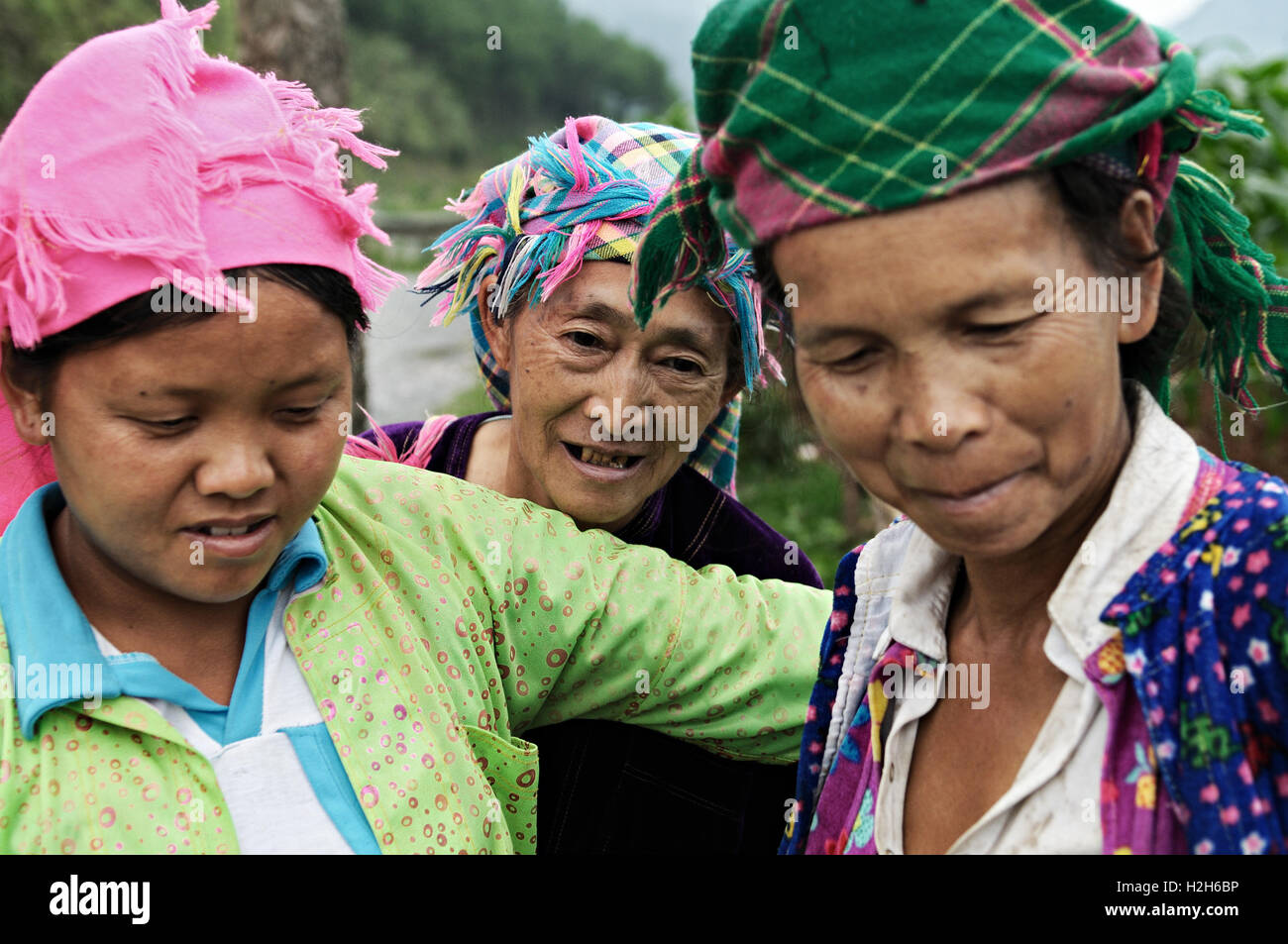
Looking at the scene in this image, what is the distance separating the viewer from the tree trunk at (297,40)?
550cm

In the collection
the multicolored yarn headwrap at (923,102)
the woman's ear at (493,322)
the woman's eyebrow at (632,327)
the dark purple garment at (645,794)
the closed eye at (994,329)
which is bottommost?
the dark purple garment at (645,794)

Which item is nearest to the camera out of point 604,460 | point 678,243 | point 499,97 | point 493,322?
point 678,243

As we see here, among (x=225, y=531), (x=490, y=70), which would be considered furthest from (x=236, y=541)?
(x=490, y=70)

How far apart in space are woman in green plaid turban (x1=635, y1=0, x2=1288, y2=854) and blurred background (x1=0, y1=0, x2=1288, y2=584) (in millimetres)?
214

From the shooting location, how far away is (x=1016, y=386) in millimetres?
1456

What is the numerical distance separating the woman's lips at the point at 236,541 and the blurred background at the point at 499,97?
797 millimetres

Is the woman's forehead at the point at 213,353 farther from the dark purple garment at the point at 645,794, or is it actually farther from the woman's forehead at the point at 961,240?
the dark purple garment at the point at 645,794

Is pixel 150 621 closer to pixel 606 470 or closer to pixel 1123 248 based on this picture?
pixel 606 470

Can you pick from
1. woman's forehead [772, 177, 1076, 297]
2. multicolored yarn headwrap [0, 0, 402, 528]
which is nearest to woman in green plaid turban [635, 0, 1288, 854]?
woman's forehead [772, 177, 1076, 297]

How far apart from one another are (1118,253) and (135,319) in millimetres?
1340

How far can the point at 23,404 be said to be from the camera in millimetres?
1838

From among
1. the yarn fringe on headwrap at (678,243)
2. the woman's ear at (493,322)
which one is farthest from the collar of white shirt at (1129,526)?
the woman's ear at (493,322)
